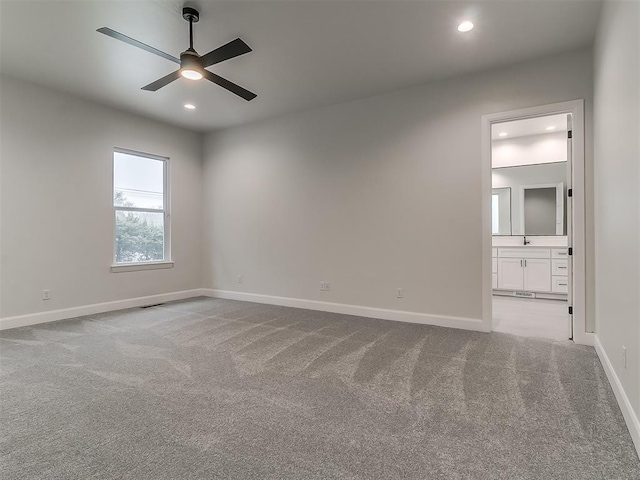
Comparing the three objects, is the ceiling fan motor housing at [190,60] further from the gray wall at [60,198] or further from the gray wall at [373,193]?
Answer: the gray wall at [60,198]

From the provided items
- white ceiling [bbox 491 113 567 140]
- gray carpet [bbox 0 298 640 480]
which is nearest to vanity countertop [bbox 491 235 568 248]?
white ceiling [bbox 491 113 567 140]

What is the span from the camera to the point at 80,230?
4410 mm

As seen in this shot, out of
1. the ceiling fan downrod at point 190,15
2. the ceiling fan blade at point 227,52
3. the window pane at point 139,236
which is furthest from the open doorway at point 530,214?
the window pane at point 139,236

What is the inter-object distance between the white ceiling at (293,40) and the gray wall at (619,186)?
0.64 metres

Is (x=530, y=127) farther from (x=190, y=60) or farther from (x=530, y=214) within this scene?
(x=190, y=60)

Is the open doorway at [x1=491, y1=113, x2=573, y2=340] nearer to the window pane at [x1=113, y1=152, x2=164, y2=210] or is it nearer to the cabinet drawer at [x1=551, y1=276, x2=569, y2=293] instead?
the cabinet drawer at [x1=551, y1=276, x2=569, y2=293]

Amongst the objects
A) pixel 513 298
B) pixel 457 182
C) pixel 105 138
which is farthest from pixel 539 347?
pixel 105 138

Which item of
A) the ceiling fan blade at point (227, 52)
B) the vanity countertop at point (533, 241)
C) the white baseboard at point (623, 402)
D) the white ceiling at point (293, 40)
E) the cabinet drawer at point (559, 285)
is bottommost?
the white baseboard at point (623, 402)

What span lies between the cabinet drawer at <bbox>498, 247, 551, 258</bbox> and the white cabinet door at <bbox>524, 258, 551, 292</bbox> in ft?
0.22

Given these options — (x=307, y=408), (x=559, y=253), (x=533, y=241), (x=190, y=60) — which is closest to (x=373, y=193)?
(x=190, y=60)

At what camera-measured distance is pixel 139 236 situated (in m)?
5.16

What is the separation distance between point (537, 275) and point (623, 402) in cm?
415

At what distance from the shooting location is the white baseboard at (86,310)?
12.6 feet

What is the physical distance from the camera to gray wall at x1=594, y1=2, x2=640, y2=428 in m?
1.72
